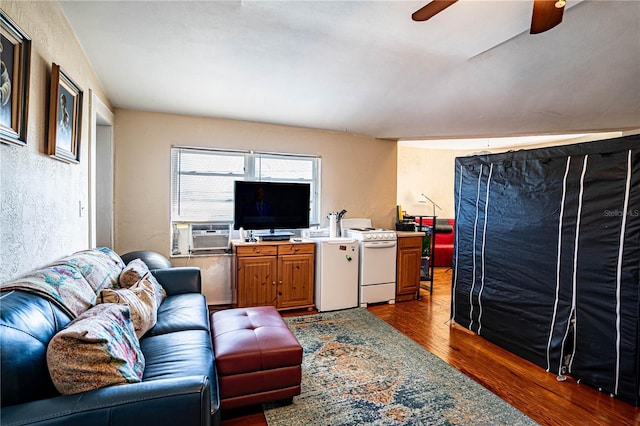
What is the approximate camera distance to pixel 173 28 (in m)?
2.11

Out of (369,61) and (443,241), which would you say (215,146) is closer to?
(369,61)

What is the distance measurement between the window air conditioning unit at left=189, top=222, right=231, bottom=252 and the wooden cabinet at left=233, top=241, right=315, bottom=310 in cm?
38

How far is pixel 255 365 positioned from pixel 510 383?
6.11ft

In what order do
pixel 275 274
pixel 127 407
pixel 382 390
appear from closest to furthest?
pixel 127 407
pixel 382 390
pixel 275 274

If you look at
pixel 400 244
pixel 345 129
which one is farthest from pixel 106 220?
pixel 400 244

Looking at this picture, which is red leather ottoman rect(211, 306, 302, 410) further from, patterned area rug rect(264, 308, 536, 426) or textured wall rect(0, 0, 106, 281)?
textured wall rect(0, 0, 106, 281)

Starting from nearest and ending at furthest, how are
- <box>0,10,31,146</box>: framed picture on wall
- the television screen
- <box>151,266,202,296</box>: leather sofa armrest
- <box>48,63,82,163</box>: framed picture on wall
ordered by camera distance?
<box>0,10,31,146</box>: framed picture on wall
<box>48,63,82,163</box>: framed picture on wall
<box>151,266,202,296</box>: leather sofa armrest
the television screen

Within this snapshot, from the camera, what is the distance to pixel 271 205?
13.1ft

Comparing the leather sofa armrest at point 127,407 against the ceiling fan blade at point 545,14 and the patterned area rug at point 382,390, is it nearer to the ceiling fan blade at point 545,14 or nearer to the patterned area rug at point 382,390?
the patterned area rug at point 382,390

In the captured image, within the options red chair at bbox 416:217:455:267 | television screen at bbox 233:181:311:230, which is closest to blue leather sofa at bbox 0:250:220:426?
television screen at bbox 233:181:311:230

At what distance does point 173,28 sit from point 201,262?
265 centimetres

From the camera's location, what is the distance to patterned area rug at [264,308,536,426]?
6.29 feet

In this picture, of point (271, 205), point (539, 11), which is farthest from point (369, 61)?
point (271, 205)

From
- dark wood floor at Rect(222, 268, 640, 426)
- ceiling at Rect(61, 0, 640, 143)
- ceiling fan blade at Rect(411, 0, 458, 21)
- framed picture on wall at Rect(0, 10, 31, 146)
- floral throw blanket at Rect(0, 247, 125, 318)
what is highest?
ceiling at Rect(61, 0, 640, 143)
